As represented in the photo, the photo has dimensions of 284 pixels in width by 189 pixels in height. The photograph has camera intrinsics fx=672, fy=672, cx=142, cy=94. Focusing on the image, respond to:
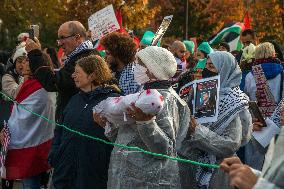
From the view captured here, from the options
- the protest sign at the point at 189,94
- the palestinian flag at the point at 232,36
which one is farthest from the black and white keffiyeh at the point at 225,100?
the palestinian flag at the point at 232,36

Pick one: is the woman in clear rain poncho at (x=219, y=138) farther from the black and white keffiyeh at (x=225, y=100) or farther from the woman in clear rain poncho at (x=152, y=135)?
the woman in clear rain poncho at (x=152, y=135)

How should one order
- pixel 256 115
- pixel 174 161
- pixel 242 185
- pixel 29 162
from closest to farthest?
pixel 242 185, pixel 174 161, pixel 256 115, pixel 29 162

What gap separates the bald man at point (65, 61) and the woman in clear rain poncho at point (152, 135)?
1442 millimetres

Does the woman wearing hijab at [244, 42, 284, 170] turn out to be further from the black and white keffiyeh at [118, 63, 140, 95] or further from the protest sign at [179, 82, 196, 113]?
the protest sign at [179, 82, 196, 113]

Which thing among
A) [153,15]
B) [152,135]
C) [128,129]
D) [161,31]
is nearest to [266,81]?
[161,31]

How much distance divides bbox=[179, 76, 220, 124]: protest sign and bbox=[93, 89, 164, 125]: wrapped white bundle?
0.80m

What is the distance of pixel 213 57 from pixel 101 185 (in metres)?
1.39

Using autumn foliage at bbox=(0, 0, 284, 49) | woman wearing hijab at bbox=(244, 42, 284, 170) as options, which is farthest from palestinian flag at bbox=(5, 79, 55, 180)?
autumn foliage at bbox=(0, 0, 284, 49)

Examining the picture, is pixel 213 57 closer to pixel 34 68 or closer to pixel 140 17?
pixel 34 68

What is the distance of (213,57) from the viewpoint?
218 inches

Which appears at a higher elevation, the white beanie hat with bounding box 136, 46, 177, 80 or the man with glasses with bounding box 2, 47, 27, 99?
the white beanie hat with bounding box 136, 46, 177, 80

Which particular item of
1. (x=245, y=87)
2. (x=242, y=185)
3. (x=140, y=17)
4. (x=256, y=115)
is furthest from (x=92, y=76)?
(x=140, y=17)

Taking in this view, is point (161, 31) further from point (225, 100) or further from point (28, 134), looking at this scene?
point (225, 100)

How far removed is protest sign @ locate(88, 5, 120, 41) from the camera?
31.4ft
